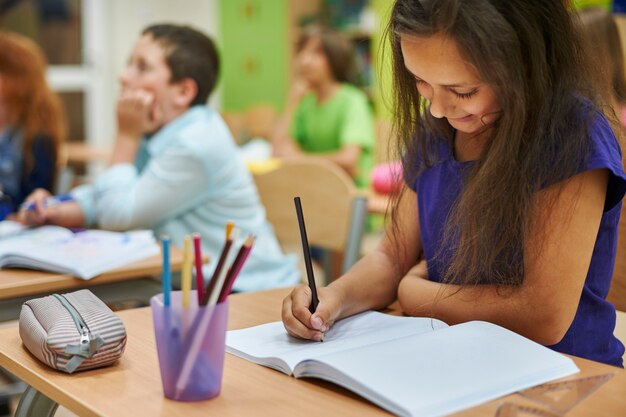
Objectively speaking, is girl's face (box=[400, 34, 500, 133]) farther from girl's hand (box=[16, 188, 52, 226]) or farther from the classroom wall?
the classroom wall

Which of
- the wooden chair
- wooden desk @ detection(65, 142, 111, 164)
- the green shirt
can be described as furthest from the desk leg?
wooden desk @ detection(65, 142, 111, 164)

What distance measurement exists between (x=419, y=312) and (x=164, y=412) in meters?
0.48

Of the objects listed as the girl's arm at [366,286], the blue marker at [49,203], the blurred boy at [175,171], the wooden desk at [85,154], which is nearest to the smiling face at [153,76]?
the blurred boy at [175,171]

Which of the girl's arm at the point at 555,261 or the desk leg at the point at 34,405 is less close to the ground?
the girl's arm at the point at 555,261

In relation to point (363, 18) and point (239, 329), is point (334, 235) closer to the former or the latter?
point (239, 329)

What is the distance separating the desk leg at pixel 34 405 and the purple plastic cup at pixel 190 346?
30 centimetres

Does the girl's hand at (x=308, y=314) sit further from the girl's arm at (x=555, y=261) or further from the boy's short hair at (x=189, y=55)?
the boy's short hair at (x=189, y=55)

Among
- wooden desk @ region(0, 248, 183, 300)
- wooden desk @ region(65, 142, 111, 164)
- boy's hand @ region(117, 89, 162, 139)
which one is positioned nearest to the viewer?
wooden desk @ region(0, 248, 183, 300)

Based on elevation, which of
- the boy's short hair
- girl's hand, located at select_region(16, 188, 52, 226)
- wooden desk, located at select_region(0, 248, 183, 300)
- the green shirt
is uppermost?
the boy's short hair

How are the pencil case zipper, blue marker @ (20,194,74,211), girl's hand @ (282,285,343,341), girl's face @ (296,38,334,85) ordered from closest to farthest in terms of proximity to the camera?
the pencil case zipper
girl's hand @ (282,285,343,341)
blue marker @ (20,194,74,211)
girl's face @ (296,38,334,85)

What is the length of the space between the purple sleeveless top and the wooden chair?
2.73 ft

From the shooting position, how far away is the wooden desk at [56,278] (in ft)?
4.89

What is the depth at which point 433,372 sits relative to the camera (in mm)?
906

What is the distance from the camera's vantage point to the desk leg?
1.12 m
